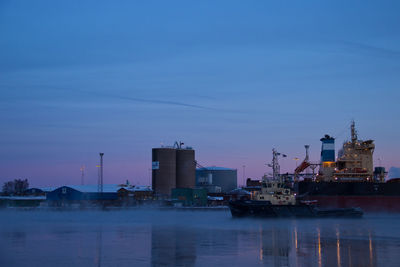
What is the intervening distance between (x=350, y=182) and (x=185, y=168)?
48759mm

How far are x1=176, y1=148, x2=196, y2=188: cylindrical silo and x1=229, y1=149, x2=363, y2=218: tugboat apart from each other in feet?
161

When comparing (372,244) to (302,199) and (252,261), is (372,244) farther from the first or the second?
(302,199)

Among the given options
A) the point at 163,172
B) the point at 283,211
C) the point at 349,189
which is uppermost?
the point at 163,172

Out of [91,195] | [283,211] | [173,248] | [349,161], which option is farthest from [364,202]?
[91,195]

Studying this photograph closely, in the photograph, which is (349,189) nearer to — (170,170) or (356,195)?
(356,195)

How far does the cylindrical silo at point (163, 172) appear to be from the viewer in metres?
105

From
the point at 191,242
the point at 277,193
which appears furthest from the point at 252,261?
the point at 277,193

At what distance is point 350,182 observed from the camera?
218ft

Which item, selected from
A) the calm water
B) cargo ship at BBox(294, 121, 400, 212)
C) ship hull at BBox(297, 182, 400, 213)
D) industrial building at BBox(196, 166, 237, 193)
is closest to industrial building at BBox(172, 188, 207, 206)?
industrial building at BBox(196, 166, 237, 193)

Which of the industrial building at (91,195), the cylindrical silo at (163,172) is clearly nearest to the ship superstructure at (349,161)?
the cylindrical silo at (163,172)

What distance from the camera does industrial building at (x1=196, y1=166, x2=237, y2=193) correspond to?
121 metres

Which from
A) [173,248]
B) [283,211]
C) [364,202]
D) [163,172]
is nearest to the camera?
[173,248]

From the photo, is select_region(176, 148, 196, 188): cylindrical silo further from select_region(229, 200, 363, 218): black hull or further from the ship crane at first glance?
select_region(229, 200, 363, 218): black hull

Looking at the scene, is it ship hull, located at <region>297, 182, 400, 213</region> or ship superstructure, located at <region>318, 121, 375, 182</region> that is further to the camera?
ship superstructure, located at <region>318, 121, 375, 182</region>
